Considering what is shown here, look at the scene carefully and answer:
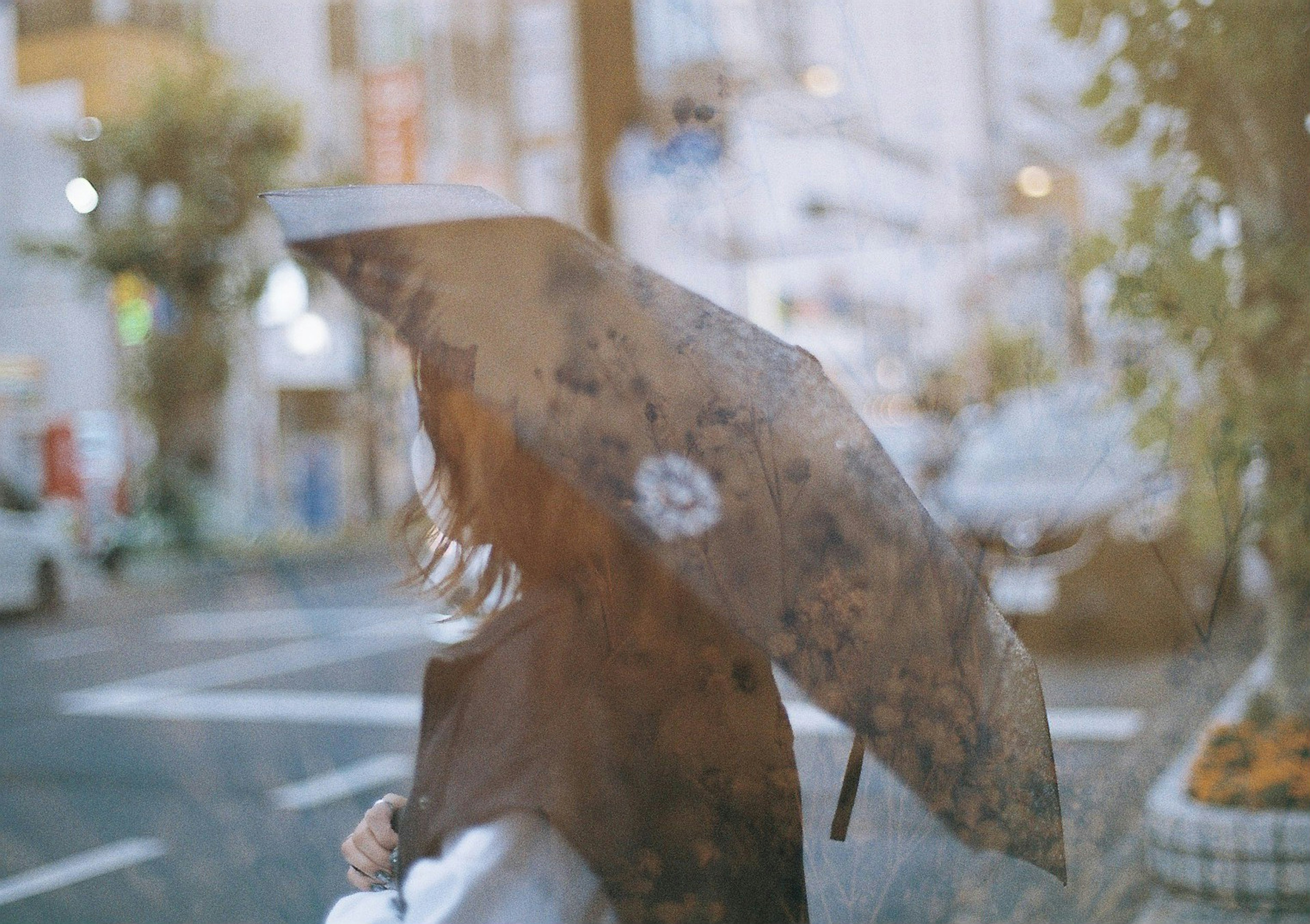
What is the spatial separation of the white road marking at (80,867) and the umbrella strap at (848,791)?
4.00 m

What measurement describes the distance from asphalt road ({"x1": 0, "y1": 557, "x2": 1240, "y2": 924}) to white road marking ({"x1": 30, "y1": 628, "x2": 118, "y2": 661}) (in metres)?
0.04

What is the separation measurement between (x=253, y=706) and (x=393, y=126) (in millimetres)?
10783

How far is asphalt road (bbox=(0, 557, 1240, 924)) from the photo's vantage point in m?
1.90

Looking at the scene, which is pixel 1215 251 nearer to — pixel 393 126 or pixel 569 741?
pixel 569 741

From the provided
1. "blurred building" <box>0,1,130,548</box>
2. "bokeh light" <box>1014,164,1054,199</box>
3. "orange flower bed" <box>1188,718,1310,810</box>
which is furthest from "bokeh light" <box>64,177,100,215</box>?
"orange flower bed" <box>1188,718,1310,810</box>

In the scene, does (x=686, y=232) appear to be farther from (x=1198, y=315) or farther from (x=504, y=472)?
(x=504, y=472)

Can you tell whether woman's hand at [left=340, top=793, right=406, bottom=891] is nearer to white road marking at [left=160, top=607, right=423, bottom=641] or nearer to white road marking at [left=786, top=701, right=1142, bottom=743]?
white road marking at [left=786, top=701, right=1142, bottom=743]

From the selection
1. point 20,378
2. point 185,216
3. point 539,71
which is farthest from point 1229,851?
point 20,378

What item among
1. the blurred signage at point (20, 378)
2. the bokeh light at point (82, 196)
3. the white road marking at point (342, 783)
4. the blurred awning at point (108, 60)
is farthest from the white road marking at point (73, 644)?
the blurred signage at point (20, 378)

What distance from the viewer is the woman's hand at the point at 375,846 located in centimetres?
135

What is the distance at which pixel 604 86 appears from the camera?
3.38 m

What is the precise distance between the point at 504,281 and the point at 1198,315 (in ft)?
8.32

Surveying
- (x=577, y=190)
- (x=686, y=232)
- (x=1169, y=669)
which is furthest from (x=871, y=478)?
(x=1169, y=669)

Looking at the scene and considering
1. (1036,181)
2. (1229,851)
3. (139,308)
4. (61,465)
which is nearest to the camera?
(1229,851)
